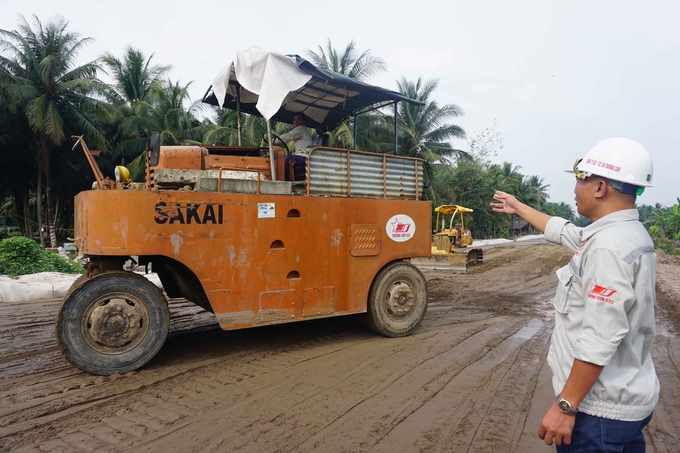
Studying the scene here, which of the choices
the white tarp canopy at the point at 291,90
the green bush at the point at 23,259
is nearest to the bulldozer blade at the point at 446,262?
the white tarp canopy at the point at 291,90

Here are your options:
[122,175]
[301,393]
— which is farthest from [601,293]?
[122,175]

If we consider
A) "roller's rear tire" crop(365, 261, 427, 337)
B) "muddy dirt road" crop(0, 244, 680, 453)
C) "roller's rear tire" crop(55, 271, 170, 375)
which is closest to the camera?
"muddy dirt road" crop(0, 244, 680, 453)

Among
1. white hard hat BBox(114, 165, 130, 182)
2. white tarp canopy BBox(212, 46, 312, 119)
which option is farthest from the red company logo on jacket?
white hard hat BBox(114, 165, 130, 182)

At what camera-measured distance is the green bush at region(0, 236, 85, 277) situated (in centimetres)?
975

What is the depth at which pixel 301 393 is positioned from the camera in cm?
386

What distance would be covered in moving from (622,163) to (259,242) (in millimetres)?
3723

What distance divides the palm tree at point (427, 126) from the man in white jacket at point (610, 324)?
2482 cm

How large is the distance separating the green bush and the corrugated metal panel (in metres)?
8.33

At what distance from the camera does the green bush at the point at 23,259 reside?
32.0 feet

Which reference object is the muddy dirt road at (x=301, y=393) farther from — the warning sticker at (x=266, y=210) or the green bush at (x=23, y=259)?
the green bush at (x=23, y=259)

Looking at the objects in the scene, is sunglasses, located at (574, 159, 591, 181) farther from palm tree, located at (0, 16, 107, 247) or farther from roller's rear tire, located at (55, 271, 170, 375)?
palm tree, located at (0, 16, 107, 247)

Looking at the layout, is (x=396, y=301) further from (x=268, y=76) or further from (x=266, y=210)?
(x=268, y=76)

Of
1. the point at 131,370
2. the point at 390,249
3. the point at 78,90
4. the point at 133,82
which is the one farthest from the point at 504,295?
the point at 133,82

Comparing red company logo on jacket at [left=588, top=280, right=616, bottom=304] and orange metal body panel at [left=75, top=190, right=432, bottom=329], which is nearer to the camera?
red company logo on jacket at [left=588, top=280, right=616, bottom=304]
